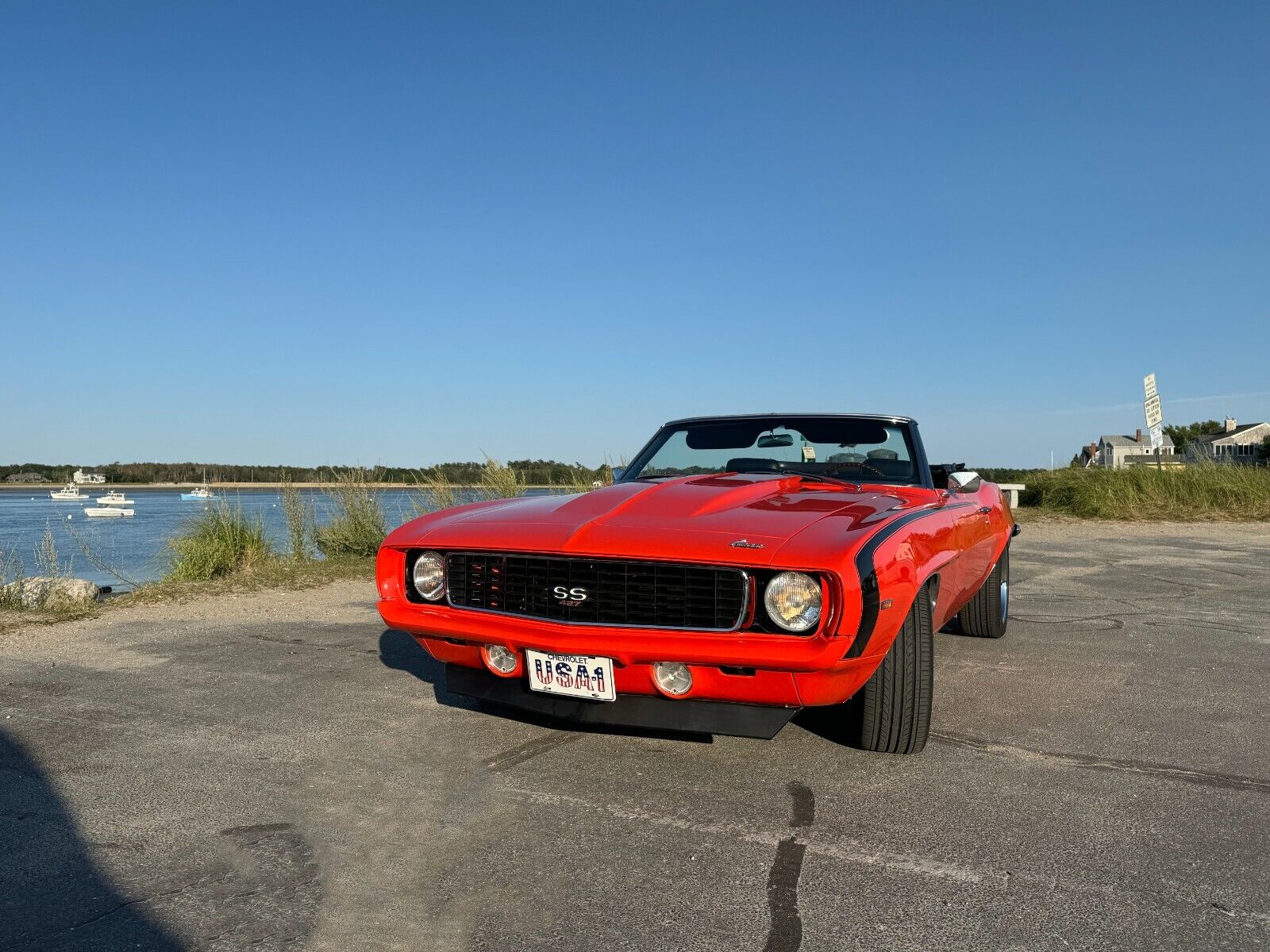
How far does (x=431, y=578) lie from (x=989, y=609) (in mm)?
3656

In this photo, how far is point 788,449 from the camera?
5.00 m

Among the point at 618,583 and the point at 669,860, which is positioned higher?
the point at 618,583

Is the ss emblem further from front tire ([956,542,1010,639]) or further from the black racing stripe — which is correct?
front tire ([956,542,1010,639])

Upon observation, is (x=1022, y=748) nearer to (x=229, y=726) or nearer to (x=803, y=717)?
(x=803, y=717)

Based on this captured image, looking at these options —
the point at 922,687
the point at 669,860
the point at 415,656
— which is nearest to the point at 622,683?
the point at 669,860

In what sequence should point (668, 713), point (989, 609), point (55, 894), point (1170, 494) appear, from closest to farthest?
point (55, 894)
point (668, 713)
point (989, 609)
point (1170, 494)

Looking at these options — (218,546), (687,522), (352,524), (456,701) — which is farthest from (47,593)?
(687,522)

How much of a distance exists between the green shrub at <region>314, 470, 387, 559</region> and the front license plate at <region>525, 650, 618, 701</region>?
319 inches

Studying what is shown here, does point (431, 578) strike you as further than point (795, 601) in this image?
Yes

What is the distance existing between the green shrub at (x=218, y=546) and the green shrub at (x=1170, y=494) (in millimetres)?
14168

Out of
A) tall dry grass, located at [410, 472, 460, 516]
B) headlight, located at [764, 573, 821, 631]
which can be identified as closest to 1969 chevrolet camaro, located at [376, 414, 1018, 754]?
headlight, located at [764, 573, 821, 631]

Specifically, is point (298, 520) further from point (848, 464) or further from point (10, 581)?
point (848, 464)

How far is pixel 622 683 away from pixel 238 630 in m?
4.25

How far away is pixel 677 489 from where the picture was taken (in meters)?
4.01
